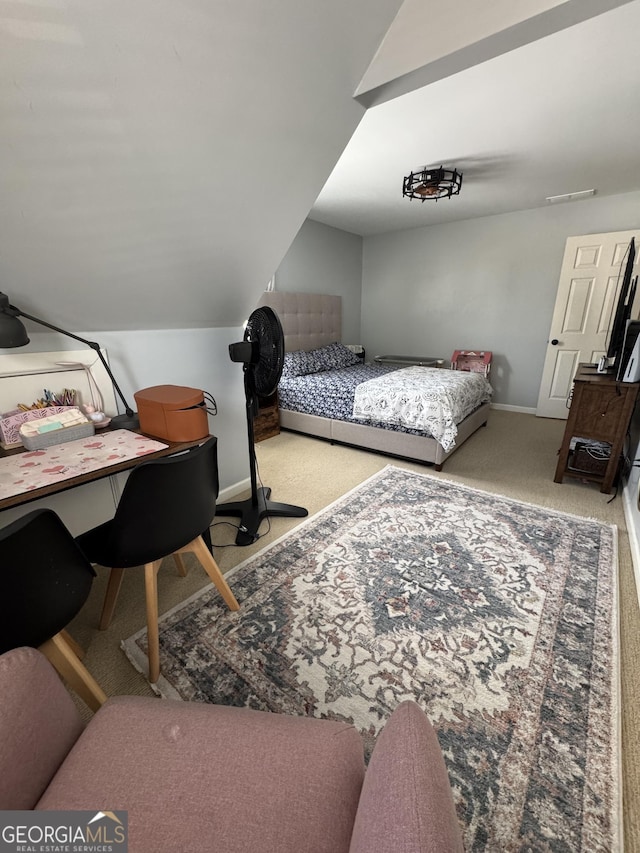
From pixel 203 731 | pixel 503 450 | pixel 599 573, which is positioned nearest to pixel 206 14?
pixel 203 731

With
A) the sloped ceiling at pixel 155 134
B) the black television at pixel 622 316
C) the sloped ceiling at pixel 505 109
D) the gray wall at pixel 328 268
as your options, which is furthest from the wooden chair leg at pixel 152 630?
the gray wall at pixel 328 268

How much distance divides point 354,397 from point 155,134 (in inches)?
95.9

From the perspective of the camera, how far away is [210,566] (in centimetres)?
151

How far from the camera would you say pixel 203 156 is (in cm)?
130

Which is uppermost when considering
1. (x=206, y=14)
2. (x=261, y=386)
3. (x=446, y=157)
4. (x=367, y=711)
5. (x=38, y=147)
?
(x=446, y=157)

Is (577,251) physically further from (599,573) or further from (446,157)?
(599,573)

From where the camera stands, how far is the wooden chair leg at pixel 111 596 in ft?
4.92

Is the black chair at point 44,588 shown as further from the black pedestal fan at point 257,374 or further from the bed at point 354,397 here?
the bed at point 354,397

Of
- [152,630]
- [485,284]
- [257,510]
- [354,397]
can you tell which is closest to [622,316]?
[354,397]

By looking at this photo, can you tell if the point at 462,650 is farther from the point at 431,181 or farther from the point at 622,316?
the point at 431,181

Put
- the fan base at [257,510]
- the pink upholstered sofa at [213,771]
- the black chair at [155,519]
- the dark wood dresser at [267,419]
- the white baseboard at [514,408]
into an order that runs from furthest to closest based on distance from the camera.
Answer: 1. the white baseboard at [514,408]
2. the dark wood dresser at [267,419]
3. the fan base at [257,510]
4. the black chair at [155,519]
5. the pink upholstered sofa at [213,771]

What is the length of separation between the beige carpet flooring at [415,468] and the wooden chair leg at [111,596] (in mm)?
51

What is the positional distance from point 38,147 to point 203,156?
1.66ft

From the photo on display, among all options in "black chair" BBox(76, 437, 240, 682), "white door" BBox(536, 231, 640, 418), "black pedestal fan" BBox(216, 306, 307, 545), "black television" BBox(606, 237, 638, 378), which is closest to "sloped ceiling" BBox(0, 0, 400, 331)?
"black pedestal fan" BBox(216, 306, 307, 545)
